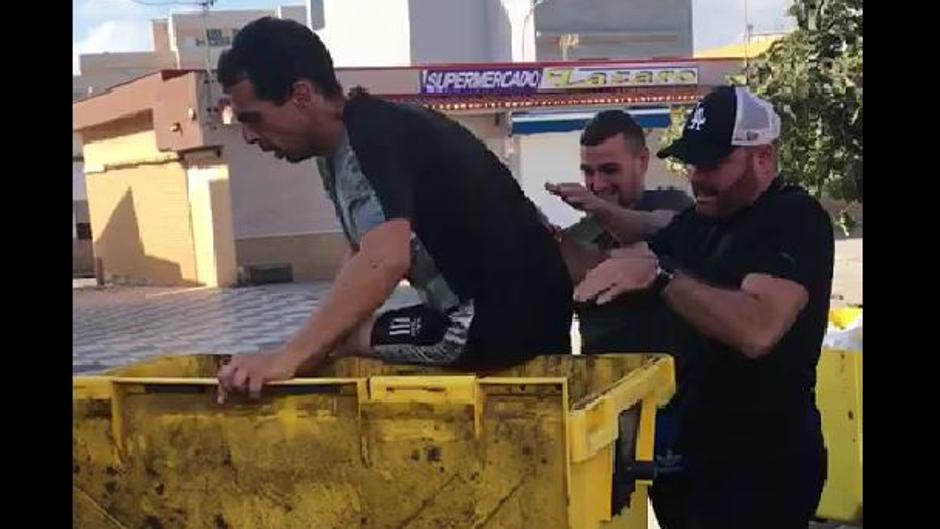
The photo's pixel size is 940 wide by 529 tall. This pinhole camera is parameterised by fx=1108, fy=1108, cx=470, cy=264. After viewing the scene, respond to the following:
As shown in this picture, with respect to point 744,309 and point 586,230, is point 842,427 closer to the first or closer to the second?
point 586,230

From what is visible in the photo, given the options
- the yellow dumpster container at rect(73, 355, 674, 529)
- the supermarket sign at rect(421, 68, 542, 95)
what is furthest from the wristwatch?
the supermarket sign at rect(421, 68, 542, 95)

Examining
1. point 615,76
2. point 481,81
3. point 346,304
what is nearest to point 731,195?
point 346,304

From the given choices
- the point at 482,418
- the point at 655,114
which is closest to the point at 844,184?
the point at 482,418

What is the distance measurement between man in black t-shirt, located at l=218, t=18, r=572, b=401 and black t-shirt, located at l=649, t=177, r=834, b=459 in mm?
428

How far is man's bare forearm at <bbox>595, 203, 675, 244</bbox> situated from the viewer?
10.8ft

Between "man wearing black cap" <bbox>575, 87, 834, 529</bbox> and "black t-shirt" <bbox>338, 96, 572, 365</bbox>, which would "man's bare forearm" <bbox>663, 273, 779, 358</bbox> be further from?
"black t-shirt" <bbox>338, 96, 572, 365</bbox>

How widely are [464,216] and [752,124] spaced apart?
2.46 feet

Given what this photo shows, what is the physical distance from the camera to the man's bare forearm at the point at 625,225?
3.28 m

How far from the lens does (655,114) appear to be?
20891 millimetres

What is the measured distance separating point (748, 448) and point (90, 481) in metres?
1.53

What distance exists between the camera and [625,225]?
329 cm

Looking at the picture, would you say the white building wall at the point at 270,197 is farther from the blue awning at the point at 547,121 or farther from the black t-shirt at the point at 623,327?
the black t-shirt at the point at 623,327

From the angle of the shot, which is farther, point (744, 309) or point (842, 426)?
point (842, 426)

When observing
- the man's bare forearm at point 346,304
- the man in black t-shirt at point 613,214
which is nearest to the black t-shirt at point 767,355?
the man in black t-shirt at point 613,214
